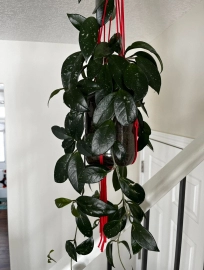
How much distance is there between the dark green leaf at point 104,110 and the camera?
0.43 metres

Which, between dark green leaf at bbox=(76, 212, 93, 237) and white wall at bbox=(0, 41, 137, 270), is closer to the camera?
dark green leaf at bbox=(76, 212, 93, 237)

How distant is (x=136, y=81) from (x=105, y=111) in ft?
0.30

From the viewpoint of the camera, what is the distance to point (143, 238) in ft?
1.60

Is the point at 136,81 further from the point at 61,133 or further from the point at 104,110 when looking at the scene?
the point at 61,133

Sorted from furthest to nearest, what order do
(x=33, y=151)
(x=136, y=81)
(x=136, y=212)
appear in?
(x=33, y=151), (x=136, y=212), (x=136, y=81)

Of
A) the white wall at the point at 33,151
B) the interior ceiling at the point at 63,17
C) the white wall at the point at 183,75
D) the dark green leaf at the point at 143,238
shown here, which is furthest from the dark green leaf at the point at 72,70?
the white wall at the point at 33,151

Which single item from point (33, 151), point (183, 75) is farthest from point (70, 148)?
point (33, 151)

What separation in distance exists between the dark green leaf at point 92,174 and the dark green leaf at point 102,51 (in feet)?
0.84

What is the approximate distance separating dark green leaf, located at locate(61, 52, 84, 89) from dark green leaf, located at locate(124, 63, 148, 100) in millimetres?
124

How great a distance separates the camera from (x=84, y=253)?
58 cm

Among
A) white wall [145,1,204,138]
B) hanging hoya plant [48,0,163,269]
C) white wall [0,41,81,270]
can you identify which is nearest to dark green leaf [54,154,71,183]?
hanging hoya plant [48,0,163,269]

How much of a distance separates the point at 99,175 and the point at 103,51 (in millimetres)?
282

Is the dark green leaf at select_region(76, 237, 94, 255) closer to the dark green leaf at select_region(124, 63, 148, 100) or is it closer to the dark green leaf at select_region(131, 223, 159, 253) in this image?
the dark green leaf at select_region(131, 223, 159, 253)

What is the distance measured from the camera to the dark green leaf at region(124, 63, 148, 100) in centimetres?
41
